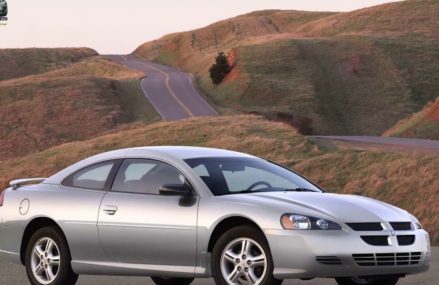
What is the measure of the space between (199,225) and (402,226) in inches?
69.3

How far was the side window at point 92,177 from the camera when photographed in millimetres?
10844

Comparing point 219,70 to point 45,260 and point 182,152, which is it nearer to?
point 45,260

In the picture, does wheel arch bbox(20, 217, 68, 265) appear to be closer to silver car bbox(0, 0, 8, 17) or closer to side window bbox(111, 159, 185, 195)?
side window bbox(111, 159, 185, 195)

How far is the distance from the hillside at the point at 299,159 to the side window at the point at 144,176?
9.77 meters

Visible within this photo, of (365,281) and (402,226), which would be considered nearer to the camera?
(402,226)

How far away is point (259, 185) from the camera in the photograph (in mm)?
Answer: 10328

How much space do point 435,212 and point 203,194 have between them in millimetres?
12179

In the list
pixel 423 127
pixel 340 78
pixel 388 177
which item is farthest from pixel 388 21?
pixel 388 177

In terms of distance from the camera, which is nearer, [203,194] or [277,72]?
[203,194]

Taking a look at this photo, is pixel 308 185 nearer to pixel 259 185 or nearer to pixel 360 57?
pixel 259 185

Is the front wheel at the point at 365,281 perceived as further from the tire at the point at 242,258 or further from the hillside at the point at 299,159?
the hillside at the point at 299,159

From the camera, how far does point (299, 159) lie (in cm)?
3275

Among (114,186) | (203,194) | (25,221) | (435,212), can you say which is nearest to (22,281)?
(25,221)

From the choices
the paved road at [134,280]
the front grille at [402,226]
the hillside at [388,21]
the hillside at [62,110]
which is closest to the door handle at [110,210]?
the paved road at [134,280]
